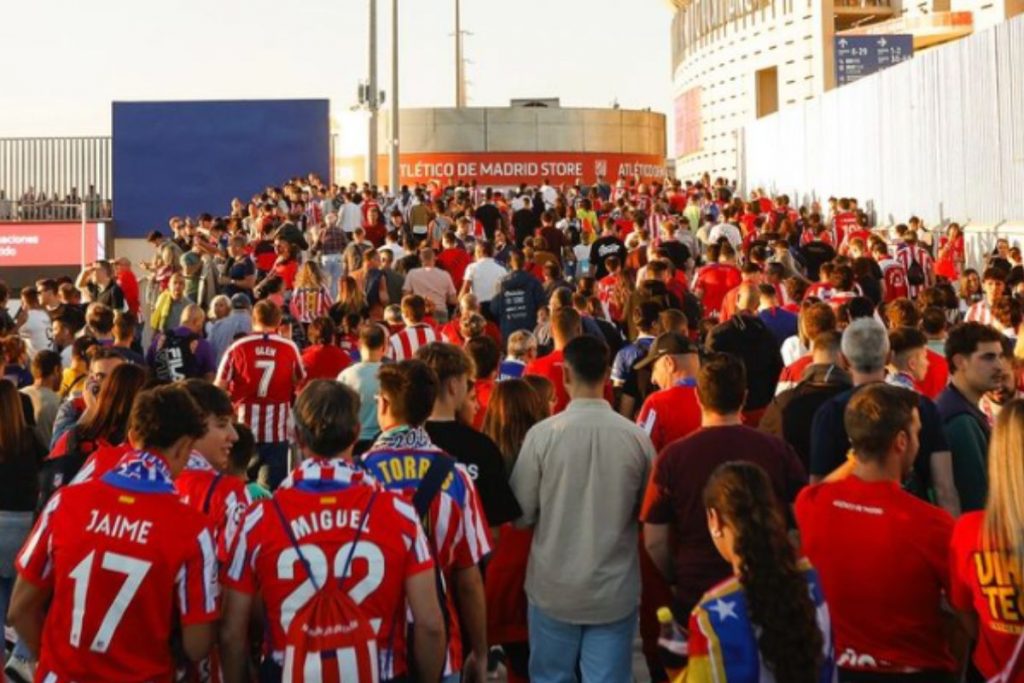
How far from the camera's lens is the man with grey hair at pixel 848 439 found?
661cm

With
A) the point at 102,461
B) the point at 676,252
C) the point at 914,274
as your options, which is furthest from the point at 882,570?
Answer: the point at 914,274

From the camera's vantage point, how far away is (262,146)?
130 ft

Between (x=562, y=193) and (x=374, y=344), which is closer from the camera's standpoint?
(x=374, y=344)

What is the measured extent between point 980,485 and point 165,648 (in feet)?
11.3

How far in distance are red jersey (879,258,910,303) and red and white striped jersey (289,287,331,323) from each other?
19.2ft

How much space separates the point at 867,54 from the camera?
45.8 m

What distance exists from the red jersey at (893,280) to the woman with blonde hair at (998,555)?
12277mm

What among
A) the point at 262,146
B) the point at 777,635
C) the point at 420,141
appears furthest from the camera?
the point at 420,141

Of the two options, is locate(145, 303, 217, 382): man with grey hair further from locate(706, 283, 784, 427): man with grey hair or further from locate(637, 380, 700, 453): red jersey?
locate(637, 380, 700, 453): red jersey

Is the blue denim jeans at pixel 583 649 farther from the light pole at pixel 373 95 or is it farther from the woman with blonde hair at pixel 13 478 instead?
the light pole at pixel 373 95

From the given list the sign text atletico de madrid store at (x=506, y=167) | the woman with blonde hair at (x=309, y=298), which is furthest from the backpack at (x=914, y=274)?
the sign text atletico de madrid store at (x=506, y=167)

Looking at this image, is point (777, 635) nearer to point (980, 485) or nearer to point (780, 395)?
point (980, 485)

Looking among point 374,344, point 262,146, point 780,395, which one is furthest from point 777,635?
point 262,146

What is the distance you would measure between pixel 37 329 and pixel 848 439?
33.6ft
